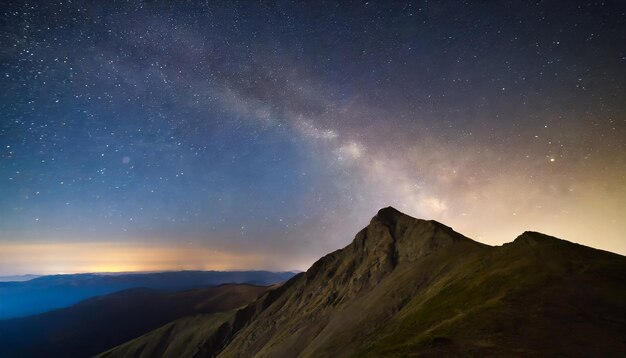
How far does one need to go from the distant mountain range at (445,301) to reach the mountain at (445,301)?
0.16 meters

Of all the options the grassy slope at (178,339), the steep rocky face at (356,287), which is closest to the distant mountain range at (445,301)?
the steep rocky face at (356,287)

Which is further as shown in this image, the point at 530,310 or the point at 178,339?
the point at 178,339

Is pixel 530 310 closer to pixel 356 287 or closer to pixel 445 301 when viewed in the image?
→ pixel 445 301

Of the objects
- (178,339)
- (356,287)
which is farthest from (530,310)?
(178,339)

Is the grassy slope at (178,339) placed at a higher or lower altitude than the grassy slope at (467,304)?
lower

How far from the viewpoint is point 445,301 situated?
45844 mm

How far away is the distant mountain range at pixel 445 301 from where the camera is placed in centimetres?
2898

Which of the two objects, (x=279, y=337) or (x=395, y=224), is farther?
(x=395, y=224)

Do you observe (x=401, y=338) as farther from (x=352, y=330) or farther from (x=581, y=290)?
(x=352, y=330)

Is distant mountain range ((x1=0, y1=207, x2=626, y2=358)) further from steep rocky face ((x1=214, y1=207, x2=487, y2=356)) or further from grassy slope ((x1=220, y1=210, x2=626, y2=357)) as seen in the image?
steep rocky face ((x1=214, y1=207, x2=487, y2=356))

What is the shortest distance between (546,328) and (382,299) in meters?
47.2

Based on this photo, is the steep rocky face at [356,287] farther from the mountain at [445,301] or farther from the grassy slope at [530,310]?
the grassy slope at [530,310]

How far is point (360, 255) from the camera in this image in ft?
375

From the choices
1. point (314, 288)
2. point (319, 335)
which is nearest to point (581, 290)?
point (319, 335)
